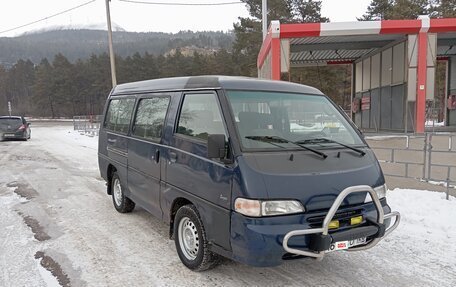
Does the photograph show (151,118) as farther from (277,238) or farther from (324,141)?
(277,238)

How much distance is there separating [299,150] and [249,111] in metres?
0.67

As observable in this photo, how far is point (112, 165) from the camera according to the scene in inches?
254

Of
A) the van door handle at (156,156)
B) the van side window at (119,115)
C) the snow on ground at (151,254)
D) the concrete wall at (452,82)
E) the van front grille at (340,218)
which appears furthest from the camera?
the concrete wall at (452,82)

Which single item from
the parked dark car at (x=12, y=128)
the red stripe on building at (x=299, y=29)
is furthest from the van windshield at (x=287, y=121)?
the parked dark car at (x=12, y=128)

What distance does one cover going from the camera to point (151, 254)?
454cm

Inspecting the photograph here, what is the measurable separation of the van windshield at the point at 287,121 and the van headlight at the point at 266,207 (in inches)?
22.6

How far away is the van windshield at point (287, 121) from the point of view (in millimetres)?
3766

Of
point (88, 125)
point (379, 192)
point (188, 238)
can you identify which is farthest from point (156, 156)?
point (88, 125)

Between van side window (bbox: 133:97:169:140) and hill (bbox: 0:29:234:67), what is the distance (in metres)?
103

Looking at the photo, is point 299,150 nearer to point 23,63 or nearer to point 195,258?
point 195,258

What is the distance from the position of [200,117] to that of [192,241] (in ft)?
4.40

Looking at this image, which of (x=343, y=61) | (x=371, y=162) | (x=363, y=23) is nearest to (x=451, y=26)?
(x=363, y=23)

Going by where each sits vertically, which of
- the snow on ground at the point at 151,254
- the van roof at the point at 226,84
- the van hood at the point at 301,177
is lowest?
the snow on ground at the point at 151,254

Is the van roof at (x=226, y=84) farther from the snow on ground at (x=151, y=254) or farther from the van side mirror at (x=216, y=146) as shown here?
the snow on ground at (x=151, y=254)
